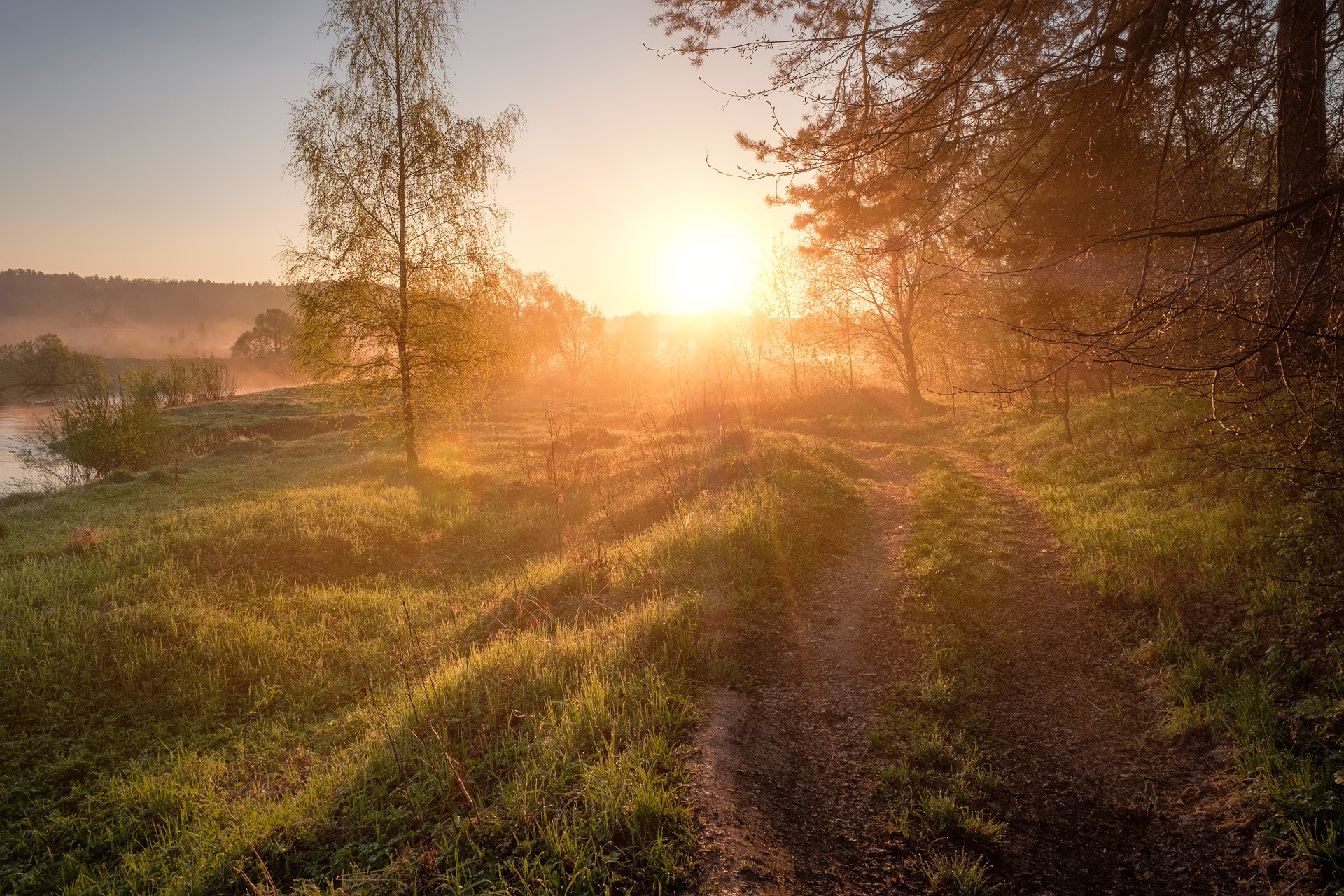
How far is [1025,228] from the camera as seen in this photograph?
754 cm

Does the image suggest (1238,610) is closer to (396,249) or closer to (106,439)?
(396,249)

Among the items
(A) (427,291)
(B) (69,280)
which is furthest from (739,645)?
(B) (69,280)

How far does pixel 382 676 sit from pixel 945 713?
5.35 metres

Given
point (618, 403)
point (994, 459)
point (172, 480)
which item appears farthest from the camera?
point (618, 403)

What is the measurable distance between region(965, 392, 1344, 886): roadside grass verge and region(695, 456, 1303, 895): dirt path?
237 millimetres

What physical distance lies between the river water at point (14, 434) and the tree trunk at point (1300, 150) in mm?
28185

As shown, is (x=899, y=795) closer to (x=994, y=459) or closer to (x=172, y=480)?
(x=994, y=459)

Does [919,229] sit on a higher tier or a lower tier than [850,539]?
higher

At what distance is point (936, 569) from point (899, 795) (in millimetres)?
3519

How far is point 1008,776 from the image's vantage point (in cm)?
374

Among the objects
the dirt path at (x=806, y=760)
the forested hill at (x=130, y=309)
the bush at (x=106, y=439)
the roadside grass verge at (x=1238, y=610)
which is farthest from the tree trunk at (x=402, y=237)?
the forested hill at (x=130, y=309)

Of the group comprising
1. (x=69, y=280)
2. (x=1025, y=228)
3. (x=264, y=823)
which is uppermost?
(x=69, y=280)

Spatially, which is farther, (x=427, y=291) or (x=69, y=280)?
(x=69, y=280)

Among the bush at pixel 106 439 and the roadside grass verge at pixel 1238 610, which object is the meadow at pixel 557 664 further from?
the bush at pixel 106 439
